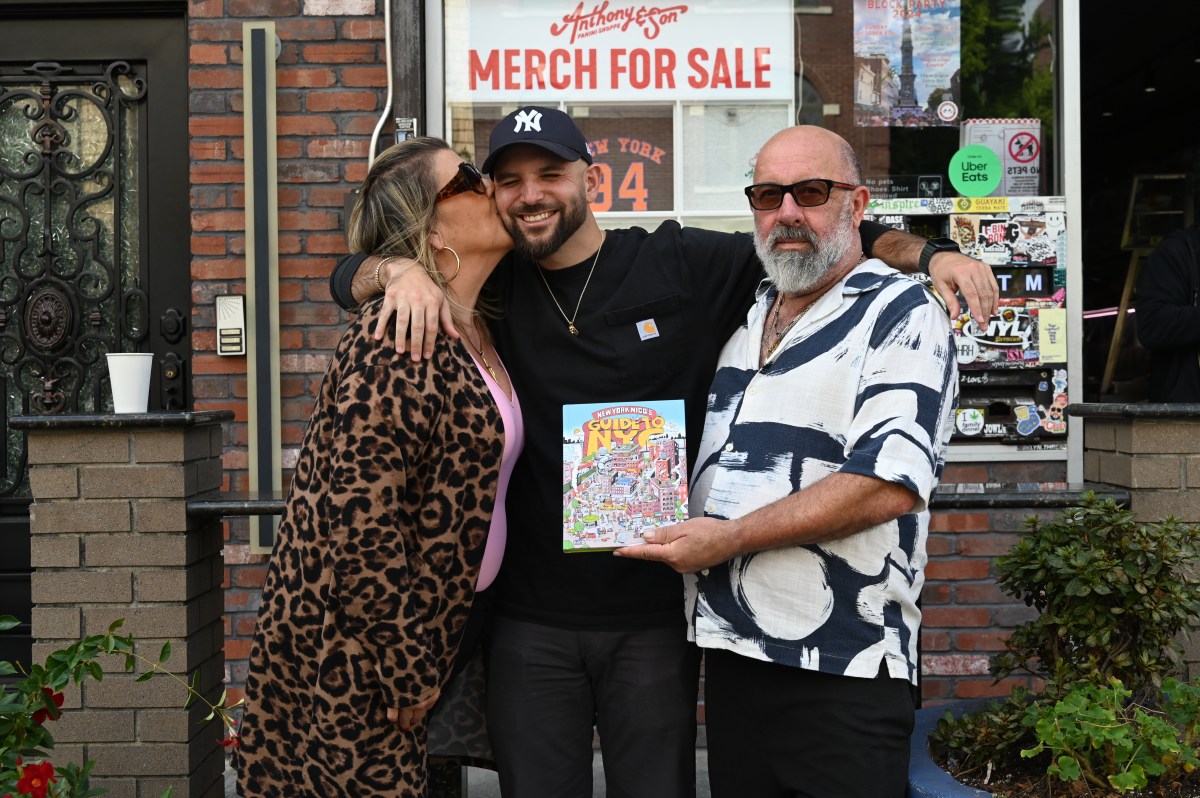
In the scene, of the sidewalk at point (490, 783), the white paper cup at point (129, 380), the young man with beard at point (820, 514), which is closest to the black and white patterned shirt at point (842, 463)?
the young man with beard at point (820, 514)

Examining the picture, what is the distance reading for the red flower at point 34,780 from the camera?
229 centimetres

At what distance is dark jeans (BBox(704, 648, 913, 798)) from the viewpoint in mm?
2135

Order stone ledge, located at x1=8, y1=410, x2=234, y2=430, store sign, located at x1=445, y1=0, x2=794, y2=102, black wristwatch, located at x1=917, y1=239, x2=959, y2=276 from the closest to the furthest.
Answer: black wristwatch, located at x1=917, y1=239, x2=959, y2=276 → stone ledge, located at x1=8, y1=410, x2=234, y2=430 → store sign, located at x1=445, y1=0, x2=794, y2=102

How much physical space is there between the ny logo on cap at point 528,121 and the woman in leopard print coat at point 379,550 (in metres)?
0.16

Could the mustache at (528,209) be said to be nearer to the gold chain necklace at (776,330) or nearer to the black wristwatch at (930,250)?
the gold chain necklace at (776,330)

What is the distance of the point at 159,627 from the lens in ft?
9.52

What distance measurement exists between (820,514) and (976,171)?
278 centimetres

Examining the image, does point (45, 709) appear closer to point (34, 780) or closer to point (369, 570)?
point (34, 780)

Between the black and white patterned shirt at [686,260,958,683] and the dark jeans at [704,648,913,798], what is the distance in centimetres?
6

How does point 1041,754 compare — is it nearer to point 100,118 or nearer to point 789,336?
point 789,336

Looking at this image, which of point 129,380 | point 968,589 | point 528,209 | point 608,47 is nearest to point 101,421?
point 129,380

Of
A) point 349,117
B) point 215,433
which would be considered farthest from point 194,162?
point 215,433

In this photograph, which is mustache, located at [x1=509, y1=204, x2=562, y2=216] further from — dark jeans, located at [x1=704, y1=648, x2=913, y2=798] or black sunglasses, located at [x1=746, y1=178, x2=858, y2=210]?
dark jeans, located at [x1=704, y1=648, x2=913, y2=798]

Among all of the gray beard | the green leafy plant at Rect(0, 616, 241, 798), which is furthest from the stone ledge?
the gray beard
